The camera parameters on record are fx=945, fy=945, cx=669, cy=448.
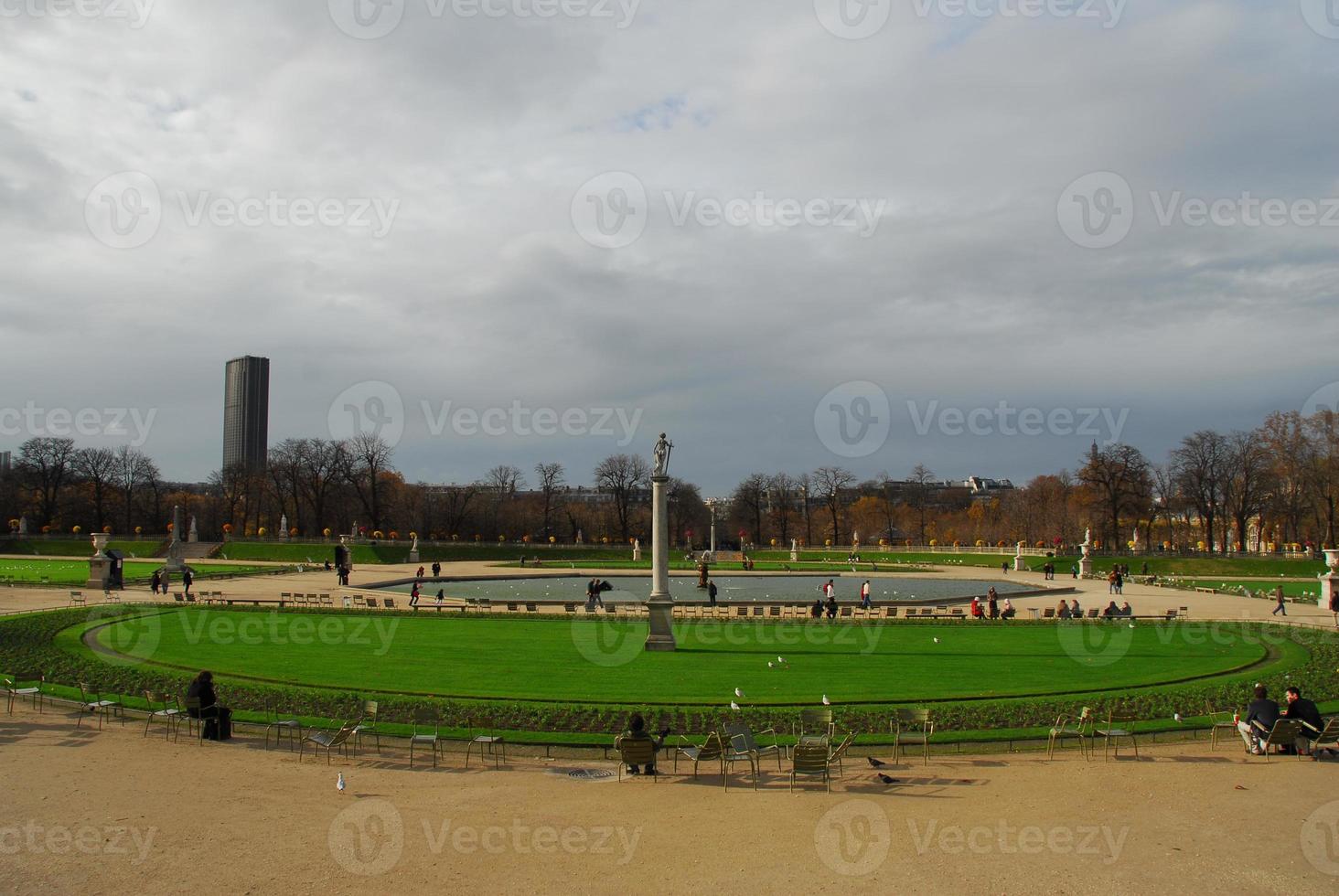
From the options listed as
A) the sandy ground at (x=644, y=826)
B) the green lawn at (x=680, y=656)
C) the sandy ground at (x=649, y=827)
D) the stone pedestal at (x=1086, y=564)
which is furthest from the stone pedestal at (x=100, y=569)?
the stone pedestal at (x=1086, y=564)

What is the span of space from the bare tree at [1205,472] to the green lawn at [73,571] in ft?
278

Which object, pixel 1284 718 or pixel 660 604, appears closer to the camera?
pixel 1284 718

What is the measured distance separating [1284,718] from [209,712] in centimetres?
1814

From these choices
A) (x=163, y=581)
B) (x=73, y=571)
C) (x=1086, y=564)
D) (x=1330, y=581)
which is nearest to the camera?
(x=1330, y=581)

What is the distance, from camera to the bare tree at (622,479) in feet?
406

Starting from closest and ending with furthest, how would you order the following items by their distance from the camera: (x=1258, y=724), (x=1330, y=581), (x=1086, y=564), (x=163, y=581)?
(x=1258, y=724), (x=1330, y=581), (x=163, y=581), (x=1086, y=564)

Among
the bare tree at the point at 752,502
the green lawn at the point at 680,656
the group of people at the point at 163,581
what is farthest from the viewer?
the bare tree at the point at 752,502

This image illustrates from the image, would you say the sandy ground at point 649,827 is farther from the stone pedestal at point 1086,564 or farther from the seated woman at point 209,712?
the stone pedestal at point 1086,564

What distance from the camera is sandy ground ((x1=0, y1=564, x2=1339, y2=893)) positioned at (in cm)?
956

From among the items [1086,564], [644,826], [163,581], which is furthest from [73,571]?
[1086,564]

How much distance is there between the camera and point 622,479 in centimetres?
12500

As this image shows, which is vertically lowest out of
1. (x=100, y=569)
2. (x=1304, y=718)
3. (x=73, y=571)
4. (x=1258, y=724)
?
(x=73, y=571)

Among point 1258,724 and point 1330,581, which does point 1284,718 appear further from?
point 1330,581

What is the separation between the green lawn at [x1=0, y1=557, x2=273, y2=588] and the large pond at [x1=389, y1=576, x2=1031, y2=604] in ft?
52.8
